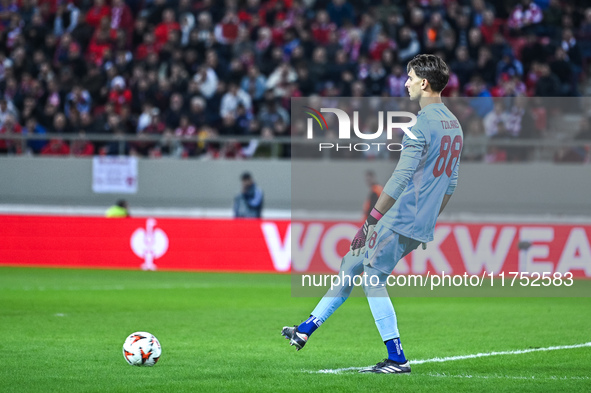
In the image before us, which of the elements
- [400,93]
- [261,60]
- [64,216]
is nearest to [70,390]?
[64,216]

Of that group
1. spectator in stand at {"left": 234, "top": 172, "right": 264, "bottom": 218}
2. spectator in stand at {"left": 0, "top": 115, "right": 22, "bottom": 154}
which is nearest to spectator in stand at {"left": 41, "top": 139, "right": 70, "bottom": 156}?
spectator in stand at {"left": 0, "top": 115, "right": 22, "bottom": 154}

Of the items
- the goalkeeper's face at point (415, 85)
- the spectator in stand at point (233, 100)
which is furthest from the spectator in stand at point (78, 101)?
the goalkeeper's face at point (415, 85)

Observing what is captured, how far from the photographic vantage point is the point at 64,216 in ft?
60.0

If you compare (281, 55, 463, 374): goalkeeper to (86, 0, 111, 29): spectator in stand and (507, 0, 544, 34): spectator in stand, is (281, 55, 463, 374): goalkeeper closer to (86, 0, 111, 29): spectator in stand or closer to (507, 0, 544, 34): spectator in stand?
(507, 0, 544, 34): spectator in stand

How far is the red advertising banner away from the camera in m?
16.4

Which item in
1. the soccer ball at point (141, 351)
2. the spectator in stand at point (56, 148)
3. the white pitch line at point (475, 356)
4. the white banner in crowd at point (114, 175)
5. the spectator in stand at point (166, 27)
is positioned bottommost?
the white pitch line at point (475, 356)

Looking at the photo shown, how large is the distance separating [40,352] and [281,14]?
49.0 feet

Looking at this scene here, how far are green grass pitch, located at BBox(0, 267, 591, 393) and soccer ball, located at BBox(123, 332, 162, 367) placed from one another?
82 millimetres

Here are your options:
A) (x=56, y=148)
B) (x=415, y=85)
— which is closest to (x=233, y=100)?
(x=56, y=148)

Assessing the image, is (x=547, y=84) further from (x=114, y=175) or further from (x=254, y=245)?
(x=114, y=175)

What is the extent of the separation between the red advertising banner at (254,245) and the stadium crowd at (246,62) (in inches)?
85.0

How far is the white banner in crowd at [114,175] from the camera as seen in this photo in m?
19.5

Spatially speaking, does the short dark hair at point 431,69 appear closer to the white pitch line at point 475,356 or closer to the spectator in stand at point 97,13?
the white pitch line at point 475,356

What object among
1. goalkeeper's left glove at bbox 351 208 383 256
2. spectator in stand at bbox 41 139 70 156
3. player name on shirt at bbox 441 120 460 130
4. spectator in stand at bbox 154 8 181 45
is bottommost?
spectator in stand at bbox 41 139 70 156
